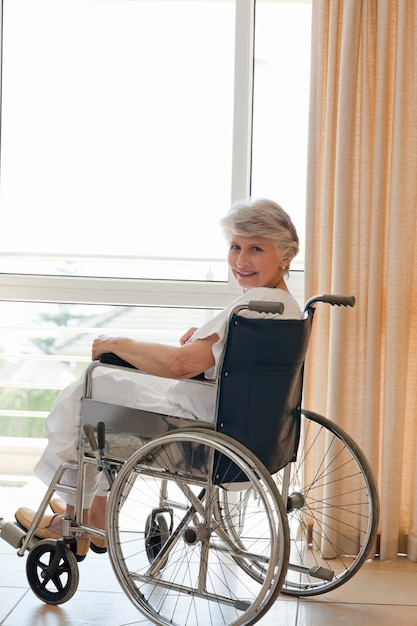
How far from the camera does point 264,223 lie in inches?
94.0

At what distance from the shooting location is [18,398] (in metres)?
3.96

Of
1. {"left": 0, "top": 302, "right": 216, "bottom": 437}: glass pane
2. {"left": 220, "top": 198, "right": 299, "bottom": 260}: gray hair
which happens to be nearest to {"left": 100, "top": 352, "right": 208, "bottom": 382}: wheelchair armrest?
{"left": 220, "top": 198, "right": 299, "bottom": 260}: gray hair

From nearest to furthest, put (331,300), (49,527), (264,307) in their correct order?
(264,307)
(331,300)
(49,527)

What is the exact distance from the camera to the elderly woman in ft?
7.25

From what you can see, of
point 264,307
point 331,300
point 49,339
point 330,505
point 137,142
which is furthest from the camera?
point 49,339

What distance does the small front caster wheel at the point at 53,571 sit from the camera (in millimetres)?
2338

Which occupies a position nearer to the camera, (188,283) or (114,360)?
(114,360)

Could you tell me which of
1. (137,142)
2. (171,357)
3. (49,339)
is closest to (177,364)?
(171,357)

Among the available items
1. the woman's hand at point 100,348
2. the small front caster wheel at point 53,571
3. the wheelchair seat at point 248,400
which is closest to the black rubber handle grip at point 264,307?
the wheelchair seat at point 248,400

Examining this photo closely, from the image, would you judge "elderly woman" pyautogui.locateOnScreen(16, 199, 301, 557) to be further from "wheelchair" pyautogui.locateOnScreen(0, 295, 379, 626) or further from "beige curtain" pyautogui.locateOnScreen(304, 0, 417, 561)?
"beige curtain" pyautogui.locateOnScreen(304, 0, 417, 561)

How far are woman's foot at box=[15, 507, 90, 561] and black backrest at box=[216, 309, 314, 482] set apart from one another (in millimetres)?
668

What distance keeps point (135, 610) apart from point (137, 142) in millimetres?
1893

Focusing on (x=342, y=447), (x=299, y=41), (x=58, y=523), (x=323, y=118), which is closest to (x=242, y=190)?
(x=323, y=118)

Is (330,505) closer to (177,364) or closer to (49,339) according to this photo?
(177,364)
